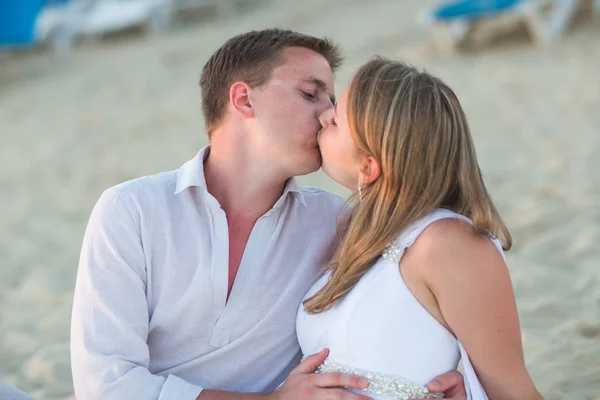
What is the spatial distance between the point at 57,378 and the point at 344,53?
6553mm

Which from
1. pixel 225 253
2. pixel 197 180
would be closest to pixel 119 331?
pixel 225 253

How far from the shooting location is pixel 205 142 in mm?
7016

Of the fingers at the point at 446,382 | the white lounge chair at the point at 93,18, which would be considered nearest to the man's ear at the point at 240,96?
the fingers at the point at 446,382

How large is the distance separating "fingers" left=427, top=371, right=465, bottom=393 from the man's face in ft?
2.25

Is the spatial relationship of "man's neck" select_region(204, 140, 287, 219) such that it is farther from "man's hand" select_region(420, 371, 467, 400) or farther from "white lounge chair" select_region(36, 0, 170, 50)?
"white lounge chair" select_region(36, 0, 170, 50)

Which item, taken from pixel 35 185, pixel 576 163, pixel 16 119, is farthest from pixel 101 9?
pixel 576 163

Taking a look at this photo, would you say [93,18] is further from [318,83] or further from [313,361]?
[313,361]

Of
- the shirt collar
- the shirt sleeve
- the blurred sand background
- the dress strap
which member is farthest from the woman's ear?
the blurred sand background

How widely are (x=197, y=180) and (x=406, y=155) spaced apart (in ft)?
1.99

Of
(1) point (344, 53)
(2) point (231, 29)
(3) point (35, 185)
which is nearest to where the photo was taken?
(3) point (35, 185)

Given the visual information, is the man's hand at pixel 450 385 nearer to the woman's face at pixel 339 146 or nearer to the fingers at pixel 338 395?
the fingers at pixel 338 395

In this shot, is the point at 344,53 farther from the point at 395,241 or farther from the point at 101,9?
the point at 395,241

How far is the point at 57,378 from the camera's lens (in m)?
3.30

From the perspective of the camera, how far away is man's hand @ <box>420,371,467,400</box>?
2059mm
